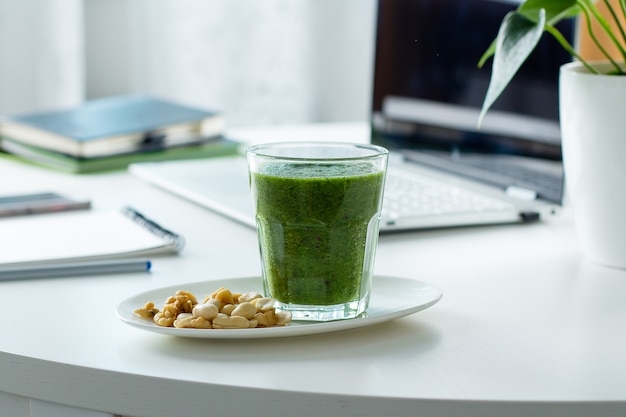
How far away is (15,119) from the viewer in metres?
1.37

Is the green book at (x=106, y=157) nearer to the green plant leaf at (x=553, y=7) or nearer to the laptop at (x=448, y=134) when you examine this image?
the laptop at (x=448, y=134)

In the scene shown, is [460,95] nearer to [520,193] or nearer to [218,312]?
[520,193]

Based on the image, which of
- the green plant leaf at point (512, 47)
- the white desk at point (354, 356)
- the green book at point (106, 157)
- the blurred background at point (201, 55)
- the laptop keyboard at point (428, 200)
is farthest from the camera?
the blurred background at point (201, 55)

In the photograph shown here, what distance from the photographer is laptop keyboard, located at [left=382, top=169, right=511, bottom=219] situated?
3.01ft

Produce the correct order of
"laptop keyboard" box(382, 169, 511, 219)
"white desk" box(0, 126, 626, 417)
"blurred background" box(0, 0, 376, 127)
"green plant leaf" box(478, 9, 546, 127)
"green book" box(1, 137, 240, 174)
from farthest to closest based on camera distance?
1. "blurred background" box(0, 0, 376, 127)
2. "green book" box(1, 137, 240, 174)
3. "laptop keyboard" box(382, 169, 511, 219)
4. "green plant leaf" box(478, 9, 546, 127)
5. "white desk" box(0, 126, 626, 417)

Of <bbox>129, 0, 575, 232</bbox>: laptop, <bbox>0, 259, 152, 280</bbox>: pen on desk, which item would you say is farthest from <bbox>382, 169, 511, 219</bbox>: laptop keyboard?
<bbox>0, 259, 152, 280</bbox>: pen on desk

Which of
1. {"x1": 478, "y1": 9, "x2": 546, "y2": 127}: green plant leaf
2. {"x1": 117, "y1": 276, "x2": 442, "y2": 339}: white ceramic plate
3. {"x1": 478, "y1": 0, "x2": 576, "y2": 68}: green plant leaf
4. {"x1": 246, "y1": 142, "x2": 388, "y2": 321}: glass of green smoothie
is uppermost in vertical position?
{"x1": 478, "y1": 0, "x2": 576, "y2": 68}: green plant leaf

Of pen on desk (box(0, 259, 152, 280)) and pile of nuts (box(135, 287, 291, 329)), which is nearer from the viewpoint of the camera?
pile of nuts (box(135, 287, 291, 329))

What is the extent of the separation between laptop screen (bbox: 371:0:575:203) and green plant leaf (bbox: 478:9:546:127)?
29 cm

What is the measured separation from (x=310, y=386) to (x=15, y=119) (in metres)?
1.01

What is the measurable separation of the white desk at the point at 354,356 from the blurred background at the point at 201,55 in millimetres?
1611

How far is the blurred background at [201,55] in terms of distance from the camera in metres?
2.22

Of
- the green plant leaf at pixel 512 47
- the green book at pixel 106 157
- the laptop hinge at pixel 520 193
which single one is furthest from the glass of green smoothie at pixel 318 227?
the green book at pixel 106 157

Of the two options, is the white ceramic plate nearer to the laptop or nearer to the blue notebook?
the laptop
